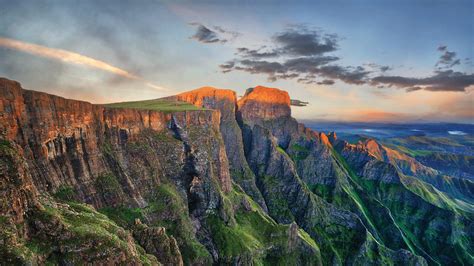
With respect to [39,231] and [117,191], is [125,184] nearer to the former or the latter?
[117,191]

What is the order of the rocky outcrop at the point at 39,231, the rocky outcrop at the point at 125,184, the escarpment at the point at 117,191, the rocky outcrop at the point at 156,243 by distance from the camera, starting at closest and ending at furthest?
1. the rocky outcrop at the point at 39,231
2. the escarpment at the point at 117,191
3. the rocky outcrop at the point at 125,184
4. the rocky outcrop at the point at 156,243

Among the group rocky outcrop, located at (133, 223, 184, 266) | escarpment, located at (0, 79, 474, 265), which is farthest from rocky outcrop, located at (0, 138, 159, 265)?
rocky outcrop, located at (133, 223, 184, 266)

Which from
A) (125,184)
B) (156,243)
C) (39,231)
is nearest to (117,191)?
(125,184)

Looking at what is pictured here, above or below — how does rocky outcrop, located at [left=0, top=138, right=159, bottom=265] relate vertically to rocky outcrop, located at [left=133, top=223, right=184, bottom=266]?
above

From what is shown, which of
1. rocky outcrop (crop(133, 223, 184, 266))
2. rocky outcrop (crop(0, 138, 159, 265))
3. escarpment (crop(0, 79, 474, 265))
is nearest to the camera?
rocky outcrop (crop(0, 138, 159, 265))

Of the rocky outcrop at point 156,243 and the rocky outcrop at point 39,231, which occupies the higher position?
the rocky outcrop at point 39,231

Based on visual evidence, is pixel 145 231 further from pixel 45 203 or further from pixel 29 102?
pixel 29 102

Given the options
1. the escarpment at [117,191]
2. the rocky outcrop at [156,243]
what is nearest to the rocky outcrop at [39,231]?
the escarpment at [117,191]

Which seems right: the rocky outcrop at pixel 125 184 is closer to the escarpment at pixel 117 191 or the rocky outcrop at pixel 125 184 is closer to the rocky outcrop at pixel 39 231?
the rocky outcrop at pixel 39 231

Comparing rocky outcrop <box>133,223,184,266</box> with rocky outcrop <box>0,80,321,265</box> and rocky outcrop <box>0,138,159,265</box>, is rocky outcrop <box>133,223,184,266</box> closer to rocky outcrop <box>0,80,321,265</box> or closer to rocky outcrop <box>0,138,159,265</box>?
rocky outcrop <box>0,80,321,265</box>

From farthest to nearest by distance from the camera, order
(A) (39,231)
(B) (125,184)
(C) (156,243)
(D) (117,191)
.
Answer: (B) (125,184) → (D) (117,191) → (C) (156,243) → (A) (39,231)

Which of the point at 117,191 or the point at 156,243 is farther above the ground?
the point at 117,191
